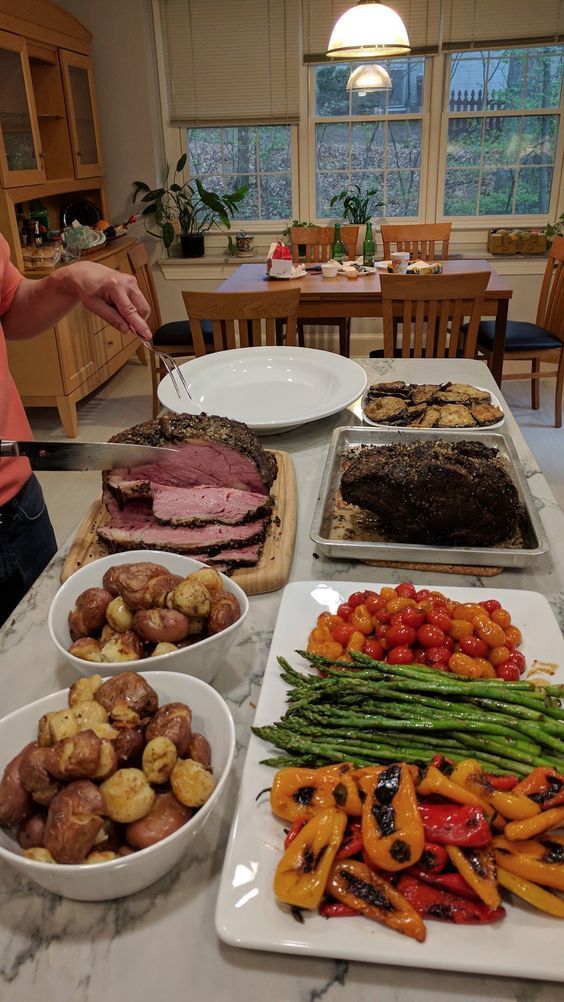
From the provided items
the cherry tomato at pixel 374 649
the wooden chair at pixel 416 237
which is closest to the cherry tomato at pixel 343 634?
the cherry tomato at pixel 374 649

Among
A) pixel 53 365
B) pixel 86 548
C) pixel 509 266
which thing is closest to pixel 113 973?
pixel 86 548

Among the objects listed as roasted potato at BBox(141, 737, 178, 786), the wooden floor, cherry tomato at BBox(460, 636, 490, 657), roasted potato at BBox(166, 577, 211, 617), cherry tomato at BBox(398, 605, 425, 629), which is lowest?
the wooden floor

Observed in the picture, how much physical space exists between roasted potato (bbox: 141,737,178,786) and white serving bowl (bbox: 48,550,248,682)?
19 centimetres

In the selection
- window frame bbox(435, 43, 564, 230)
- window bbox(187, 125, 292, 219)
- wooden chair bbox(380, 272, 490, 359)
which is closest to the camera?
wooden chair bbox(380, 272, 490, 359)

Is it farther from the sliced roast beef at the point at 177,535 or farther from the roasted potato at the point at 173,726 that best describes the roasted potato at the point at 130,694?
the sliced roast beef at the point at 177,535

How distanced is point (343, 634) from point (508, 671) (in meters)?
0.24

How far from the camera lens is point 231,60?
5801 mm

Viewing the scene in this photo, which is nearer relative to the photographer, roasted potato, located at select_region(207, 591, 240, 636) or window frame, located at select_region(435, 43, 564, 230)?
roasted potato, located at select_region(207, 591, 240, 636)

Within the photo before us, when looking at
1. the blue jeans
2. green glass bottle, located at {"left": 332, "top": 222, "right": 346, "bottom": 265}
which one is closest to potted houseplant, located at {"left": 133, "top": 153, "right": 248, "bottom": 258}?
green glass bottle, located at {"left": 332, "top": 222, "right": 346, "bottom": 265}

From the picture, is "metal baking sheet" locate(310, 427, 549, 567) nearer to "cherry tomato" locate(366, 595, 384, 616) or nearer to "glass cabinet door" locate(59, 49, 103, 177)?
"cherry tomato" locate(366, 595, 384, 616)

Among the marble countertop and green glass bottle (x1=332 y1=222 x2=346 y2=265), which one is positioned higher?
green glass bottle (x1=332 y1=222 x2=346 y2=265)

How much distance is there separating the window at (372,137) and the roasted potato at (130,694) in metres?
6.11

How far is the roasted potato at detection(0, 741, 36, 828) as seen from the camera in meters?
0.74

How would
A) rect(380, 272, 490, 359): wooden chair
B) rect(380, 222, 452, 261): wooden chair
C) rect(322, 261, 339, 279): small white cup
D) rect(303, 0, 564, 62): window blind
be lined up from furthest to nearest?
→ rect(303, 0, 564, 62): window blind < rect(380, 222, 452, 261): wooden chair < rect(322, 261, 339, 279): small white cup < rect(380, 272, 490, 359): wooden chair
